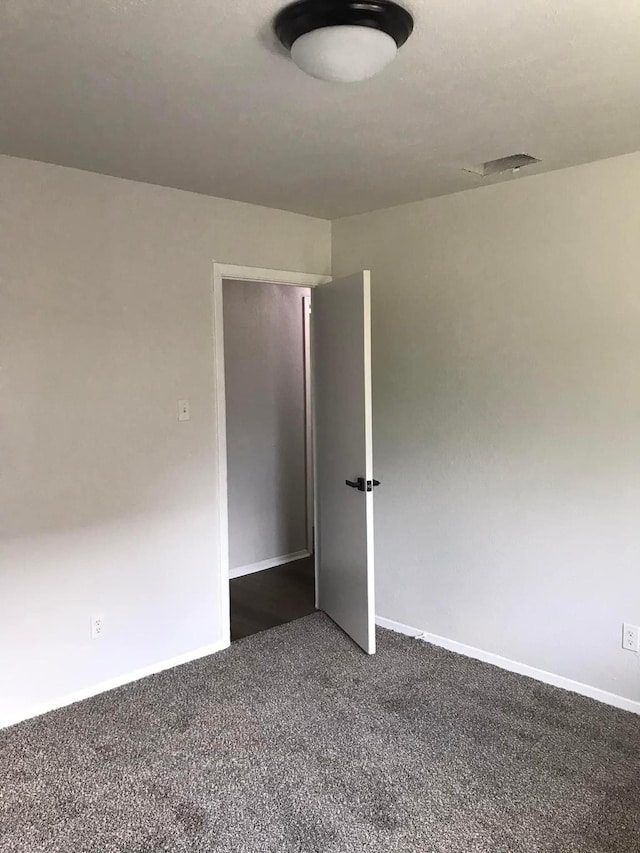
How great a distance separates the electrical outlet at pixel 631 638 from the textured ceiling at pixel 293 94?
2.02 metres

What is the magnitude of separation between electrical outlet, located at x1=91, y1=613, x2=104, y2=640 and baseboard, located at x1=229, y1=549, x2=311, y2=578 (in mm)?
1626

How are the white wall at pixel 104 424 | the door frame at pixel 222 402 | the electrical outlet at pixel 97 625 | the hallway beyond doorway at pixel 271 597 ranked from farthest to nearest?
the hallway beyond doorway at pixel 271 597
the door frame at pixel 222 402
the electrical outlet at pixel 97 625
the white wall at pixel 104 424

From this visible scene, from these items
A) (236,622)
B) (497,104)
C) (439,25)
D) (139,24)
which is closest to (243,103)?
(139,24)

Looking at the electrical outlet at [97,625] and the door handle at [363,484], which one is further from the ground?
the door handle at [363,484]

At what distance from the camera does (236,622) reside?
148 inches

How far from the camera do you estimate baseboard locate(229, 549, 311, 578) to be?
15.1 feet

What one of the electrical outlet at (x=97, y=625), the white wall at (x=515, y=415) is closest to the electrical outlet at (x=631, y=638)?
the white wall at (x=515, y=415)

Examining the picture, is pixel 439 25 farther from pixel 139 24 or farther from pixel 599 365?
pixel 599 365

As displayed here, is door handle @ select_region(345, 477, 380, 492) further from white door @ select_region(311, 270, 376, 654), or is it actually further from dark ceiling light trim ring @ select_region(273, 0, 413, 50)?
dark ceiling light trim ring @ select_region(273, 0, 413, 50)

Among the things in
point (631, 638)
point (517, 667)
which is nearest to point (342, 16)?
point (631, 638)

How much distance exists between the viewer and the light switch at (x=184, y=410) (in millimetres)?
3188

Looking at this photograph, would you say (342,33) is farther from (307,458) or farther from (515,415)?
(307,458)

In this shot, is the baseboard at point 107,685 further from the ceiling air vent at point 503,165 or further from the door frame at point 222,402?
the ceiling air vent at point 503,165

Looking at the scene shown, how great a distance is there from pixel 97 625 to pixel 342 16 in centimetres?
264
